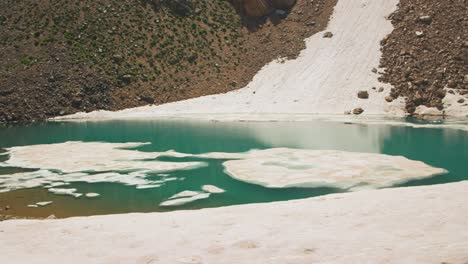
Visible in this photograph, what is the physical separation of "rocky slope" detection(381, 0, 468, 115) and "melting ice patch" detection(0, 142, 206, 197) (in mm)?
28877

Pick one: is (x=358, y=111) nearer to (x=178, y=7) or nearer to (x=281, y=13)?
(x=281, y=13)

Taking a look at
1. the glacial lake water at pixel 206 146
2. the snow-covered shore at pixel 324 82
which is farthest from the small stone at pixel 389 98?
the glacial lake water at pixel 206 146

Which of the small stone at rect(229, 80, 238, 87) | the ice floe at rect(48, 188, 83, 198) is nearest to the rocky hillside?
the small stone at rect(229, 80, 238, 87)

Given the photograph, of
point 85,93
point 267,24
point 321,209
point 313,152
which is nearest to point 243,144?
point 313,152

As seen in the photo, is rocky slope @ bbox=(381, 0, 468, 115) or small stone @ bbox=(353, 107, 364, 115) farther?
rocky slope @ bbox=(381, 0, 468, 115)

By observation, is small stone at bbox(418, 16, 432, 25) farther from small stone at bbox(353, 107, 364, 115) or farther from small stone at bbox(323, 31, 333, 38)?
small stone at bbox(353, 107, 364, 115)

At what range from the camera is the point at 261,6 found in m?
67.8

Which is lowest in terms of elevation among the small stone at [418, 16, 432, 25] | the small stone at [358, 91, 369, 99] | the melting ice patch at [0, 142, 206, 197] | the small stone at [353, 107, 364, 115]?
the melting ice patch at [0, 142, 206, 197]

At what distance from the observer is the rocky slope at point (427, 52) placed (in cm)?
4391

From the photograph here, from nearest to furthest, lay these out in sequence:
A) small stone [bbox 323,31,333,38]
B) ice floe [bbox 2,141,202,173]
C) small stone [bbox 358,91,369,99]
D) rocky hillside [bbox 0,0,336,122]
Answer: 1. ice floe [bbox 2,141,202,173]
2. small stone [bbox 358,91,369,99]
3. rocky hillside [bbox 0,0,336,122]
4. small stone [bbox 323,31,333,38]

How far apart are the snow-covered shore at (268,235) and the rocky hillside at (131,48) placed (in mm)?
39156

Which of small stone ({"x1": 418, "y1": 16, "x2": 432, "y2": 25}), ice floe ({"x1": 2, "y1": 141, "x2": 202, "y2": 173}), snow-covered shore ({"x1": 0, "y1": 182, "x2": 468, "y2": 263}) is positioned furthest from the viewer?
small stone ({"x1": 418, "y1": 16, "x2": 432, "y2": 25})

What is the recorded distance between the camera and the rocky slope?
144 ft

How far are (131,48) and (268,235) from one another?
51175 millimetres
